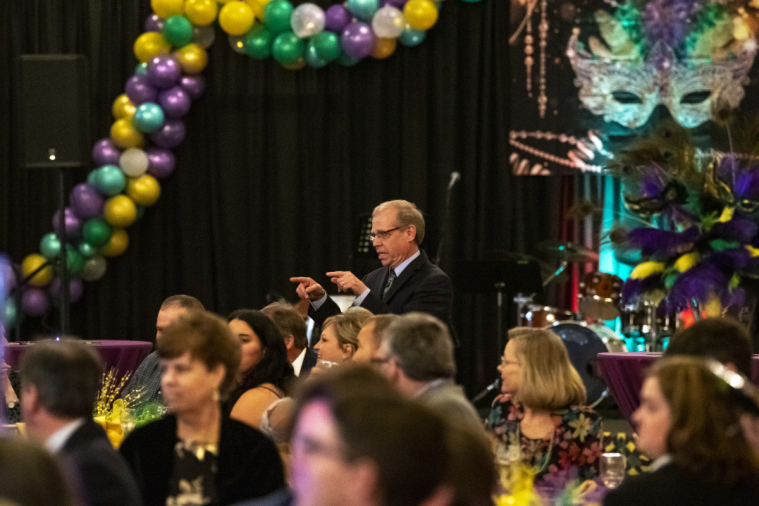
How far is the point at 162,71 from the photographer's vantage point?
7.58 metres

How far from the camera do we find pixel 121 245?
8.04 metres

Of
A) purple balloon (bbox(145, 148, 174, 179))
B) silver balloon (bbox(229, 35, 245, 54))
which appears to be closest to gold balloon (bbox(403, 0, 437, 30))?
silver balloon (bbox(229, 35, 245, 54))

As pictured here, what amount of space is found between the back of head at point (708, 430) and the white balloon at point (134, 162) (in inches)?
→ 245

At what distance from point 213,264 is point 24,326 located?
155 centimetres

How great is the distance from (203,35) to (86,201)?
1522mm

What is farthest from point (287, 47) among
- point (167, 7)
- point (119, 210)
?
point (119, 210)

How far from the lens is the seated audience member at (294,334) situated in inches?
163

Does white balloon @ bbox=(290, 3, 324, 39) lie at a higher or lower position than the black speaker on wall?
higher

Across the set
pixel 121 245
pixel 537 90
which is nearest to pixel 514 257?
pixel 537 90

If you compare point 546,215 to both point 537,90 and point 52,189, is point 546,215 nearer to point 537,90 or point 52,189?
point 537,90

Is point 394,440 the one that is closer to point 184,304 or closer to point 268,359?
point 268,359

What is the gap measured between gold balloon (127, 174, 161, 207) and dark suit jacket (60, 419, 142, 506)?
18.7ft

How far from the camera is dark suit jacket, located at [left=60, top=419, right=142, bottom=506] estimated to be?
6.88 feet

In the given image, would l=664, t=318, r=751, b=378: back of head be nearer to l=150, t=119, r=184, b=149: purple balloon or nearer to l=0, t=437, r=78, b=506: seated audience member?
l=0, t=437, r=78, b=506: seated audience member
